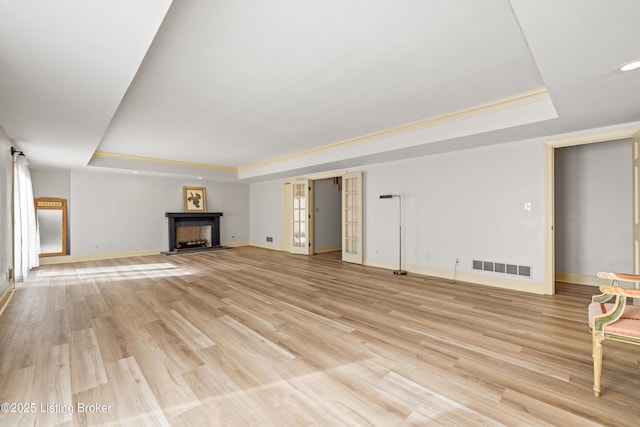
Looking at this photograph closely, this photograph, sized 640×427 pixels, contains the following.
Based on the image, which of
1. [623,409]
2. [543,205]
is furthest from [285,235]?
[623,409]

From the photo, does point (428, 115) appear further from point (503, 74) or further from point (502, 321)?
point (502, 321)

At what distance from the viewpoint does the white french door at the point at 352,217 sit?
21.8 feet

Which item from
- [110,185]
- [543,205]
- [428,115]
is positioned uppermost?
[428,115]

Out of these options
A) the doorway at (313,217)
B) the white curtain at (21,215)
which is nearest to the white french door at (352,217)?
the doorway at (313,217)

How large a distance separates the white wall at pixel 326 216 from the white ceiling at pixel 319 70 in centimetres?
373

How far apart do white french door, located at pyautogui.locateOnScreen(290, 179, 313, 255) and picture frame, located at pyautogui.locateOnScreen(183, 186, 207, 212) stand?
3.12 meters

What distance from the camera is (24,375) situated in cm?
208

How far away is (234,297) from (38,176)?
6557 mm

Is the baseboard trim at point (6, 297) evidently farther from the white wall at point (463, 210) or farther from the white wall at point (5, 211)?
the white wall at point (463, 210)

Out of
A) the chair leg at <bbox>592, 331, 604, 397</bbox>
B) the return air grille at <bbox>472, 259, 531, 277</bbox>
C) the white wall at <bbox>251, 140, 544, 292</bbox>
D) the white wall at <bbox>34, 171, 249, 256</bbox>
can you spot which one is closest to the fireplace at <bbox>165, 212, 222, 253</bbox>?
the white wall at <bbox>34, 171, 249, 256</bbox>

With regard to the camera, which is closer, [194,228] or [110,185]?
[110,185]

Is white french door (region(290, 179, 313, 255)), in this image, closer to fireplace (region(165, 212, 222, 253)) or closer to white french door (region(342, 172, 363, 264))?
white french door (region(342, 172, 363, 264))

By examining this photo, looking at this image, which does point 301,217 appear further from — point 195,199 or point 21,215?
point 21,215

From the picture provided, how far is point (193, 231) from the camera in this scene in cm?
922
